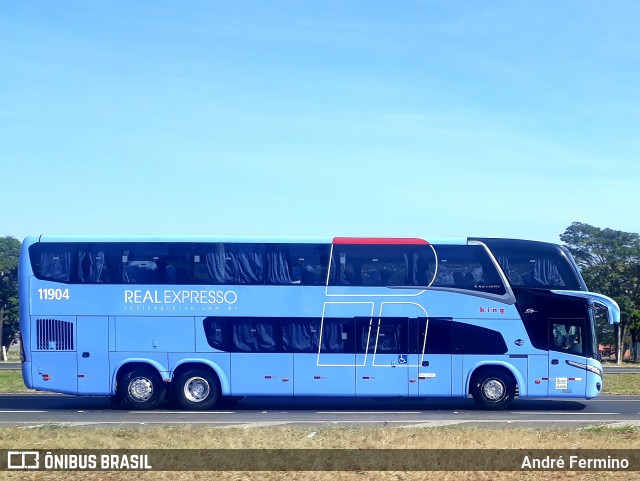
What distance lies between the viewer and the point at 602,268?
60.6 metres

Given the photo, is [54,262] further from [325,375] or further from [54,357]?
[325,375]

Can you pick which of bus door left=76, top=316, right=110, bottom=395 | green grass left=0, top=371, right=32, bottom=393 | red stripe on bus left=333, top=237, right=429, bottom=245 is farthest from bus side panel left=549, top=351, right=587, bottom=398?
green grass left=0, top=371, right=32, bottom=393

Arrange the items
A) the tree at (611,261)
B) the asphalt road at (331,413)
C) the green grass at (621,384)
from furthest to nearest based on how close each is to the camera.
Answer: the tree at (611,261) → the green grass at (621,384) → the asphalt road at (331,413)

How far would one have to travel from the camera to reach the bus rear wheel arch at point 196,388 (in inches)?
800

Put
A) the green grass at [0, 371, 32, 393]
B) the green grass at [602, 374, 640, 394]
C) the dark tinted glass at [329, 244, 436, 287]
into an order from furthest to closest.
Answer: the green grass at [0, 371, 32, 393] → the green grass at [602, 374, 640, 394] → the dark tinted glass at [329, 244, 436, 287]

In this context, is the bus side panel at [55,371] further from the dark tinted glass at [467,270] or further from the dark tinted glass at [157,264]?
the dark tinted glass at [467,270]

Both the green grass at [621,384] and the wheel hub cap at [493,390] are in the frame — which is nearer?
the wheel hub cap at [493,390]

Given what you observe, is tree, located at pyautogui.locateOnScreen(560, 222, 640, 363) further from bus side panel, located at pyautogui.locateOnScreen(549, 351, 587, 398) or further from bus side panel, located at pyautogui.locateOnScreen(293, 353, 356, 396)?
bus side panel, located at pyautogui.locateOnScreen(293, 353, 356, 396)

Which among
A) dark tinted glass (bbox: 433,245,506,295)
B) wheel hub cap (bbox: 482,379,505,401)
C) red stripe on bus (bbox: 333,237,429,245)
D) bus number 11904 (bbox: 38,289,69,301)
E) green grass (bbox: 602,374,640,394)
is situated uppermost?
red stripe on bus (bbox: 333,237,429,245)

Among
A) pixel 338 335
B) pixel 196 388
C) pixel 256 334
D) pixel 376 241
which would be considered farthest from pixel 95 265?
pixel 376 241

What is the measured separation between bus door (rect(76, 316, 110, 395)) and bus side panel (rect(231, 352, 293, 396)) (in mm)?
2925

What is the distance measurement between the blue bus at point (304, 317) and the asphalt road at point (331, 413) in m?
A: 0.57

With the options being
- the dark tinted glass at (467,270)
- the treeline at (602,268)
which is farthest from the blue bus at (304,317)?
the treeline at (602,268)

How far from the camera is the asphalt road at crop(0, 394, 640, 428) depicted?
57.4 feet
